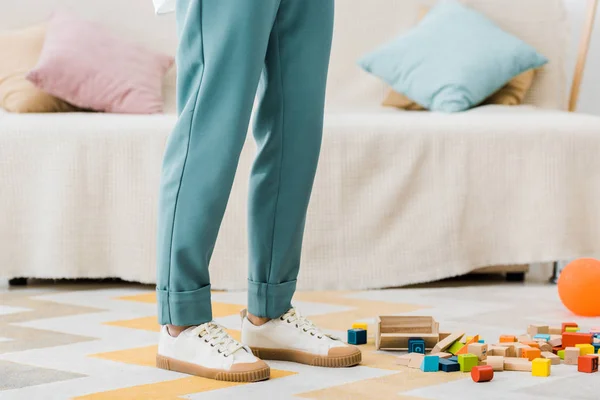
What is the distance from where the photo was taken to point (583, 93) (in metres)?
3.41

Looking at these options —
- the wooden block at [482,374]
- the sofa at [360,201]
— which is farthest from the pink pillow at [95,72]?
the wooden block at [482,374]

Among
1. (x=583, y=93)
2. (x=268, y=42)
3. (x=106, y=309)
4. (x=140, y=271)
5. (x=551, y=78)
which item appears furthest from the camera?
(x=583, y=93)

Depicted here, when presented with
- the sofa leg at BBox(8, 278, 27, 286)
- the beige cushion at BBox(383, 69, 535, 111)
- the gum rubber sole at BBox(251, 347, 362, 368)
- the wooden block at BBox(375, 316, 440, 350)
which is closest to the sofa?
the sofa leg at BBox(8, 278, 27, 286)

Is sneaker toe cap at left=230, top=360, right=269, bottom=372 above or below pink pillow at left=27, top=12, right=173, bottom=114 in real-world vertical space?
below

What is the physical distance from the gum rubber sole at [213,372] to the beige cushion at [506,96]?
68.3 inches

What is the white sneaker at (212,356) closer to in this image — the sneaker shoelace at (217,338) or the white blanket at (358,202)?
the sneaker shoelace at (217,338)

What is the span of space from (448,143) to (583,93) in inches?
49.0

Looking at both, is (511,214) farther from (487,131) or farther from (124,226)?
(124,226)

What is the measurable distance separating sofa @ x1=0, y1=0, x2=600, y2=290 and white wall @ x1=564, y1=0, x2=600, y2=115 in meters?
1.04

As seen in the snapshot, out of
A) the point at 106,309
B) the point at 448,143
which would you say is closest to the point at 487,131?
the point at 448,143

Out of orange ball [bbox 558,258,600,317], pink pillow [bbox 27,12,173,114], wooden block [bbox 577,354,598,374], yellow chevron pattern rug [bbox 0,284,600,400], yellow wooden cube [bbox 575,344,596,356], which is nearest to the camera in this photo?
yellow chevron pattern rug [bbox 0,284,600,400]

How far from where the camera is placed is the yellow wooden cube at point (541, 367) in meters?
1.42

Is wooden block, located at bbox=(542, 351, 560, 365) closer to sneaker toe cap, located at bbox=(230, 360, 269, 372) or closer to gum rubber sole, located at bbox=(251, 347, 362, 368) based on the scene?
gum rubber sole, located at bbox=(251, 347, 362, 368)

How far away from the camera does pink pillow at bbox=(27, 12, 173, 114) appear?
2799 millimetres
